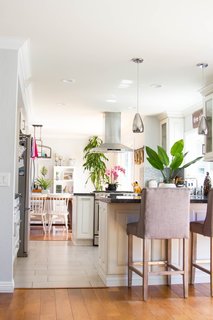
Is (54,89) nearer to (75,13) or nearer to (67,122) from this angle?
(75,13)

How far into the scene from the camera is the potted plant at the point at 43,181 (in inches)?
399

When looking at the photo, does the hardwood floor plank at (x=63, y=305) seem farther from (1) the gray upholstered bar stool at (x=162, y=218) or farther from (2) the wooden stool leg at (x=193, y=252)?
(2) the wooden stool leg at (x=193, y=252)

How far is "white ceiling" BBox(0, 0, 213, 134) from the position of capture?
3.34 meters

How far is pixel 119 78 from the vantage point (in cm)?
545

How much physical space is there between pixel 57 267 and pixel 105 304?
1.61 meters

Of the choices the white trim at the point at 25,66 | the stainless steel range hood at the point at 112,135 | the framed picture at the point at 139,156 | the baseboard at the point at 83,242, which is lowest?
the baseboard at the point at 83,242

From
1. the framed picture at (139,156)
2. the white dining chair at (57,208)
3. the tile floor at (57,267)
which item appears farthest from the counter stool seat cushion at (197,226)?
the white dining chair at (57,208)

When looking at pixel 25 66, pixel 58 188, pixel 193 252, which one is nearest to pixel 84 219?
pixel 193 252

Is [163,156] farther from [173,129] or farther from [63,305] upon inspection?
[173,129]

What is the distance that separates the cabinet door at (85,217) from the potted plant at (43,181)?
2.96 m

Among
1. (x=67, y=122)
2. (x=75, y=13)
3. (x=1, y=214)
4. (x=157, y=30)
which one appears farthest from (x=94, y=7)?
(x=67, y=122)

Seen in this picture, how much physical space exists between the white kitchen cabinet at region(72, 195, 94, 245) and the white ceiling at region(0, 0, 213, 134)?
1.71 metres

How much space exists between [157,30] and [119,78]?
1.71 meters

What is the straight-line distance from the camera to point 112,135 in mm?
8094
